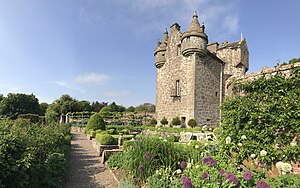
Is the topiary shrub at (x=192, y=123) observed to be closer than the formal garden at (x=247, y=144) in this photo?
No

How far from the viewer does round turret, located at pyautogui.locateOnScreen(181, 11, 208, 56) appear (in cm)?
1493

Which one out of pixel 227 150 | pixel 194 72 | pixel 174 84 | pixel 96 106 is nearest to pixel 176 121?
pixel 174 84

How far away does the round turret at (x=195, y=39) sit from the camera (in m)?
14.9

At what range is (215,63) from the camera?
17141 millimetres

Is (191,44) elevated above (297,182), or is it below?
above

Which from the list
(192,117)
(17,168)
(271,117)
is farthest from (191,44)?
(17,168)

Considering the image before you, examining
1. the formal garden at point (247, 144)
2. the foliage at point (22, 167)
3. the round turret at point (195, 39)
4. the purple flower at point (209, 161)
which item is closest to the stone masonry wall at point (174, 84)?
the round turret at point (195, 39)

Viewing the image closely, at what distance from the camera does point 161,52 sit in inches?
760

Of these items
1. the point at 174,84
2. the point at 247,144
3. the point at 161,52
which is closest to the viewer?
the point at 247,144

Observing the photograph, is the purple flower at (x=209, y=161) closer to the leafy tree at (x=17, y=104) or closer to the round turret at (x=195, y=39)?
the round turret at (x=195, y=39)

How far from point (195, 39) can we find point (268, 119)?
41.3 feet

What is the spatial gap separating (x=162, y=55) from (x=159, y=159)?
1640 centimetres

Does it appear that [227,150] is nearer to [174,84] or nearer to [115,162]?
[115,162]

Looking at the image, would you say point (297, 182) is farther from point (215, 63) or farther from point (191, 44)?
point (215, 63)
